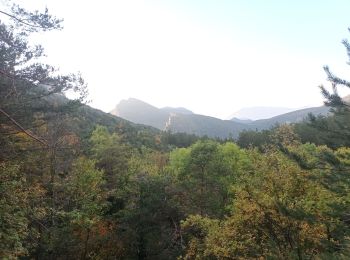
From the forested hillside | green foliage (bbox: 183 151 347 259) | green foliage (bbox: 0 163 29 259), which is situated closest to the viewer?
green foliage (bbox: 0 163 29 259)

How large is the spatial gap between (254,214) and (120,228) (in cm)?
1198

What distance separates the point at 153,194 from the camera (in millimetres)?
26375

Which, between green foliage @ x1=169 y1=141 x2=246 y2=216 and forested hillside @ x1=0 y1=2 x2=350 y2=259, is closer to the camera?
forested hillside @ x1=0 y1=2 x2=350 y2=259

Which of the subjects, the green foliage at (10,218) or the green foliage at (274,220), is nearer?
the green foliage at (10,218)

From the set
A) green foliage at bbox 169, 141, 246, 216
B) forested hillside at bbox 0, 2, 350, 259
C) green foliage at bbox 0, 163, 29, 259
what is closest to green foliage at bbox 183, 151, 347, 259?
forested hillside at bbox 0, 2, 350, 259

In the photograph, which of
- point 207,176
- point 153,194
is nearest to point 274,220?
point 153,194

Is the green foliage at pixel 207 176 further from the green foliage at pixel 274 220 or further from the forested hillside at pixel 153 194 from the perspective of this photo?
the green foliage at pixel 274 220

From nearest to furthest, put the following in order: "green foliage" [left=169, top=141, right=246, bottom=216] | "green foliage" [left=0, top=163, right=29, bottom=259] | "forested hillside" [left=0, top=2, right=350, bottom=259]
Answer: "green foliage" [left=0, top=163, right=29, bottom=259] < "forested hillside" [left=0, top=2, right=350, bottom=259] < "green foliage" [left=169, top=141, right=246, bottom=216]

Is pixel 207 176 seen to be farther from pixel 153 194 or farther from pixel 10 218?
pixel 10 218

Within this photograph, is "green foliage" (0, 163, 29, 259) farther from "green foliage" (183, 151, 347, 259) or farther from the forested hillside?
"green foliage" (183, 151, 347, 259)

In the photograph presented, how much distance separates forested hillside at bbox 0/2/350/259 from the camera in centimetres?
1489

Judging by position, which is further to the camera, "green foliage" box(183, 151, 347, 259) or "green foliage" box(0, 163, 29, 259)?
"green foliage" box(183, 151, 347, 259)

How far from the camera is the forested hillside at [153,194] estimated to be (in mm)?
14891

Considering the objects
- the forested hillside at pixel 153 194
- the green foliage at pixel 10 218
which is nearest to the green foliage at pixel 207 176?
the forested hillside at pixel 153 194
